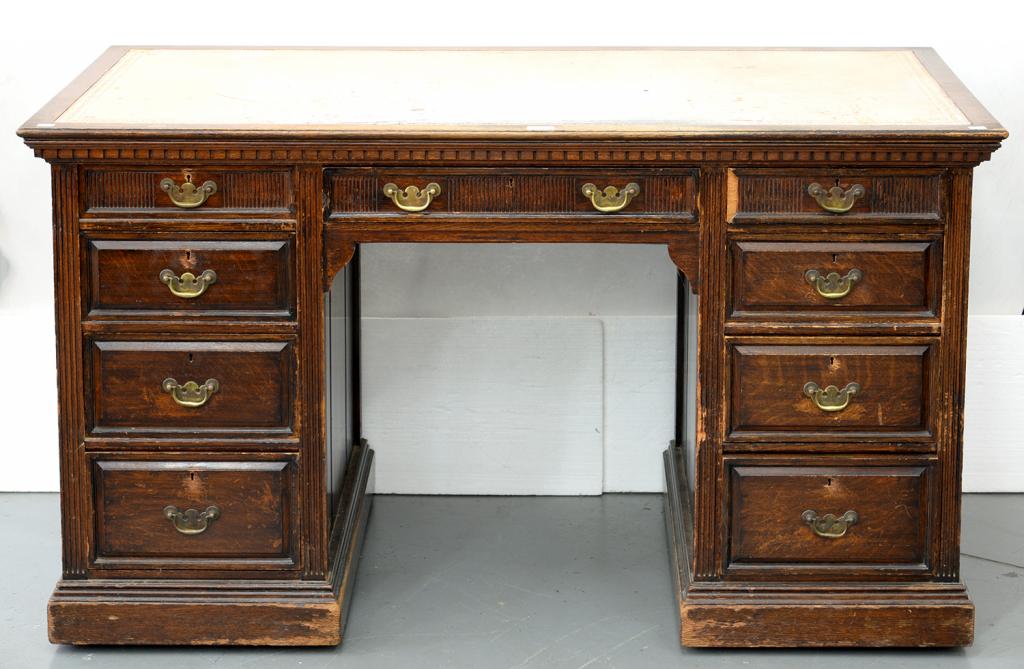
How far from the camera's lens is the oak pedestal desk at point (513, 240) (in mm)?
2898

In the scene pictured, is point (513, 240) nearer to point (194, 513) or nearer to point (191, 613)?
point (194, 513)

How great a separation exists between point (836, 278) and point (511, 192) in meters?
0.69

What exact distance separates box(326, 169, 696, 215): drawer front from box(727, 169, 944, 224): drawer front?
116mm

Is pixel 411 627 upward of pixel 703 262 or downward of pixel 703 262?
downward

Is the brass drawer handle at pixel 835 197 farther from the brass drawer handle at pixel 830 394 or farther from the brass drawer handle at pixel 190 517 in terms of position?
the brass drawer handle at pixel 190 517

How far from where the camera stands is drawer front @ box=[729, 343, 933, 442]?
298 centimetres

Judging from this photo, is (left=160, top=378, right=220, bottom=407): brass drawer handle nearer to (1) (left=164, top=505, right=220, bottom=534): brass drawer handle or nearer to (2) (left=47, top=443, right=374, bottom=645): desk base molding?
(1) (left=164, top=505, right=220, bottom=534): brass drawer handle

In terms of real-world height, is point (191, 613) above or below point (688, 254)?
below

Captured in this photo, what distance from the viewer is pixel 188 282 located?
9.68ft

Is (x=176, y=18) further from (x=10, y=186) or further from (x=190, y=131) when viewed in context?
(x=190, y=131)

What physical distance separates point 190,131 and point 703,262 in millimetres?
1066

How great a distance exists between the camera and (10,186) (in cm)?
391

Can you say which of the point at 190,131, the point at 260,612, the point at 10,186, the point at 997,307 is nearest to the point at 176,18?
the point at 10,186

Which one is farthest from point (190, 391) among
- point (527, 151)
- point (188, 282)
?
point (527, 151)
